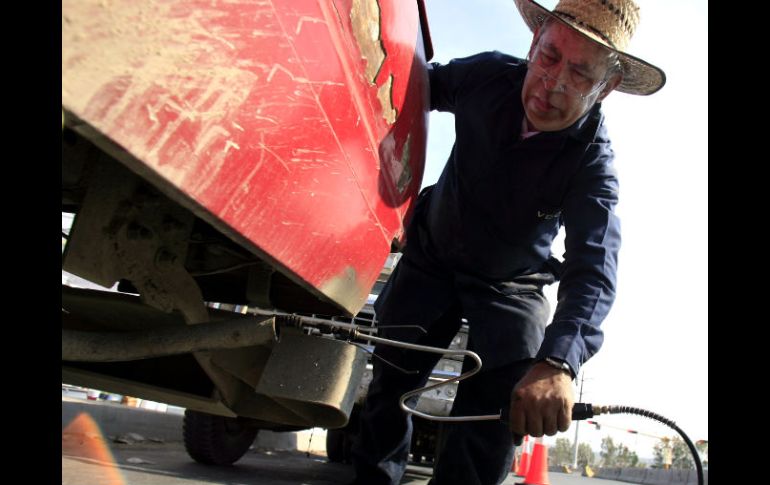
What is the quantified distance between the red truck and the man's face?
0.46 metres

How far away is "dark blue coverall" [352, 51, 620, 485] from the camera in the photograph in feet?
8.17

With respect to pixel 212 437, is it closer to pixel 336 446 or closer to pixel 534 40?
pixel 336 446

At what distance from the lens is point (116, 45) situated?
1.01m

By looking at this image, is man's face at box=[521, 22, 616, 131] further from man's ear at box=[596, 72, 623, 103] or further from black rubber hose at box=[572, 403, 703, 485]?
black rubber hose at box=[572, 403, 703, 485]

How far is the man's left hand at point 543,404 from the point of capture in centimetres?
192

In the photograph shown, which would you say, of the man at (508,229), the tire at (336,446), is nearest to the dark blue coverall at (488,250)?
the man at (508,229)

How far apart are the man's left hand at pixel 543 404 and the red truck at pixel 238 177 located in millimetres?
519

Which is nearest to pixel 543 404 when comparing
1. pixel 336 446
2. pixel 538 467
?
pixel 538 467

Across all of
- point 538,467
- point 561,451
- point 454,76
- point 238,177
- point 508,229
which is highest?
point 454,76

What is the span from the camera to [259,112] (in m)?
1.25

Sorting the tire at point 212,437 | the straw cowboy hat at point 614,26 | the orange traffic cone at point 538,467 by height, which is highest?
the straw cowboy hat at point 614,26

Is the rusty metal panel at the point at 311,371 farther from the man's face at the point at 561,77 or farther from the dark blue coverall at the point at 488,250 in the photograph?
the man's face at the point at 561,77

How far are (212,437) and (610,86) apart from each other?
314cm
